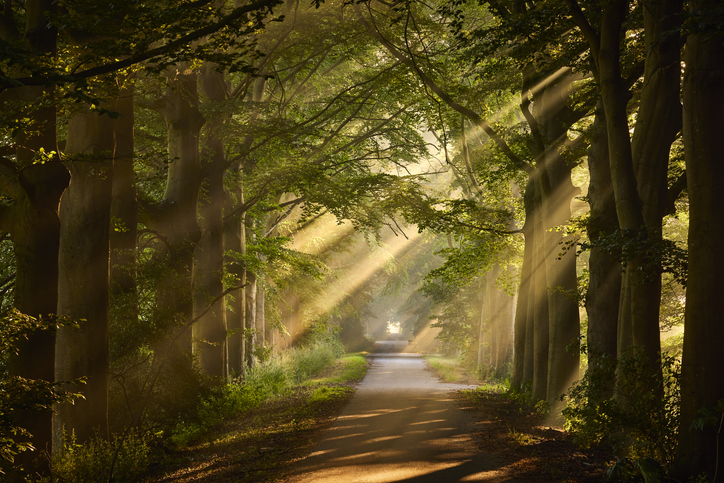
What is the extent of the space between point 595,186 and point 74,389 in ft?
33.5

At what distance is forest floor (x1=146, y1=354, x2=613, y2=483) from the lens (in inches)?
300

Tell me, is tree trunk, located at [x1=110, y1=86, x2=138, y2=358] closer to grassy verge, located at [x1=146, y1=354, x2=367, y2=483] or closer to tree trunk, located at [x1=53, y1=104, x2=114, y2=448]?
tree trunk, located at [x1=53, y1=104, x2=114, y2=448]

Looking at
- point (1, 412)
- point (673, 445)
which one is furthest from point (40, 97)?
point (673, 445)

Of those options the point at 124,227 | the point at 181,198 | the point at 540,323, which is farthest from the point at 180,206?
the point at 540,323

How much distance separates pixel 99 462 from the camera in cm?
782

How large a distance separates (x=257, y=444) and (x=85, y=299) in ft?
11.9

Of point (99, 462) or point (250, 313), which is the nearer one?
point (99, 462)

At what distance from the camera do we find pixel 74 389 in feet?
Result: 29.1

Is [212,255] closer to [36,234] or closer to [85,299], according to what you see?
[85,299]

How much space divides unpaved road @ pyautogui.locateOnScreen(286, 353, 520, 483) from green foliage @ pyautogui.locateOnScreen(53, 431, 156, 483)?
7.59 feet

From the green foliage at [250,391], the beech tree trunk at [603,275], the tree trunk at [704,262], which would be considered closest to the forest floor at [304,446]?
the green foliage at [250,391]

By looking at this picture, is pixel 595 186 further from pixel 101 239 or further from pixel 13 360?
pixel 13 360

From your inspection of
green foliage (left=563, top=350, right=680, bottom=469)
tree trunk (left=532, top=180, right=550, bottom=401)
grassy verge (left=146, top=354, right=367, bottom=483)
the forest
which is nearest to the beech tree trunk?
the forest

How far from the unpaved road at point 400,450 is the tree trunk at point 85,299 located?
336cm
